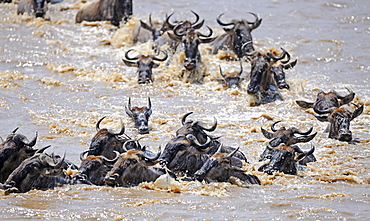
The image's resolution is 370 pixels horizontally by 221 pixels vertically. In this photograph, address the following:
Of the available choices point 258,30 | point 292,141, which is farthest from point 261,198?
point 258,30

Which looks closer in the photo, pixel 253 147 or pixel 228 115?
pixel 253 147

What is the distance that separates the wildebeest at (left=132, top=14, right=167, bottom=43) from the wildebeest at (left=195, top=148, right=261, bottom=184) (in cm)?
1100

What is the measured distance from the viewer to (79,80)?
17422 millimetres

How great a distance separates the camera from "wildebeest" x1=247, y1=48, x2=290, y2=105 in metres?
15.5

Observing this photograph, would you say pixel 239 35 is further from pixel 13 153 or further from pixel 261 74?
pixel 13 153

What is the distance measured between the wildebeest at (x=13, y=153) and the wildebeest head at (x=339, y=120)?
5.46m

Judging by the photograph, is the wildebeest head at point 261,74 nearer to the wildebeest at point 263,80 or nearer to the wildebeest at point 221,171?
the wildebeest at point 263,80

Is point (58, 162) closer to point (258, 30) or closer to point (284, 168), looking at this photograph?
point (284, 168)

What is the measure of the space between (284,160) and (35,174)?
3.48 meters

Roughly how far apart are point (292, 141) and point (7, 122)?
555 centimetres

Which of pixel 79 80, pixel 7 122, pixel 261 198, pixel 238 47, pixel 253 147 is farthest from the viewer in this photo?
pixel 238 47

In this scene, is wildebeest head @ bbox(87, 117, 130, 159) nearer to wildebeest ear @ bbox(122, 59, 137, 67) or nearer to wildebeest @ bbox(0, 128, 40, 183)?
wildebeest @ bbox(0, 128, 40, 183)

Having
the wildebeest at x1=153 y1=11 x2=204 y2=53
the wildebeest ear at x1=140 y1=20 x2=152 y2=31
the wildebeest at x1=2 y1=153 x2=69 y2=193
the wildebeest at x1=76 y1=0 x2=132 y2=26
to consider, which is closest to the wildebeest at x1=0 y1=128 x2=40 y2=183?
the wildebeest at x1=2 y1=153 x2=69 y2=193

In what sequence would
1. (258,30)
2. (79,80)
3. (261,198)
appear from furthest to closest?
1. (258,30)
2. (79,80)
3. (261,198)
